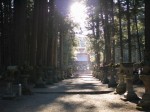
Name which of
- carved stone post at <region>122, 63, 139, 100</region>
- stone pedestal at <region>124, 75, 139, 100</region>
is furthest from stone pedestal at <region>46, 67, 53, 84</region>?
stone pedestal at <region>124, 75, 139, 100</region>

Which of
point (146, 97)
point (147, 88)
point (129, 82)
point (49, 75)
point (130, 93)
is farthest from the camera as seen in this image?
point (49, 75)

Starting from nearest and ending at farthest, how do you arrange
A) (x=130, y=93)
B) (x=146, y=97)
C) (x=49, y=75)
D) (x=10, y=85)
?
(x=146, y=97)
(x=130, y=93)
(x=10, y=85)
(x=49, y=75)

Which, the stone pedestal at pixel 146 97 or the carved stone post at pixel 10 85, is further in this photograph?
the carved stone post at pixel 10 85

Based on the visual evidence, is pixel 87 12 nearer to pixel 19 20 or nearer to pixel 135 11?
pixel 135 11

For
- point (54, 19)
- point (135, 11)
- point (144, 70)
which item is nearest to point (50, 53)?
point (54, 19)

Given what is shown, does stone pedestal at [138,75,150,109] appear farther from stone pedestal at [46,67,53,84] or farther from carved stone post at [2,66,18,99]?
stone pedestal at [46,67,53,84]

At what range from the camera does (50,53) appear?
44719mm

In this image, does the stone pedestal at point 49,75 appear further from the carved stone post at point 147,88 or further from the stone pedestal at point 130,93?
the carved stone post at point 147,88

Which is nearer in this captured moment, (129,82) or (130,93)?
(130,93)

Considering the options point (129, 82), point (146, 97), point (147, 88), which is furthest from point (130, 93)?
point (146, 97)

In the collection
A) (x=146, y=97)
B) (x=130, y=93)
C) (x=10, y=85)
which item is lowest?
(x=130, y=93)

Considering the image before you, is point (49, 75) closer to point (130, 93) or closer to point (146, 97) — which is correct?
point (130, 93)

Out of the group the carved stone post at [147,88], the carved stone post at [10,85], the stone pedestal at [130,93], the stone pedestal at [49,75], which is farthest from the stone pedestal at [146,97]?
the stone pedestal at [49,75]

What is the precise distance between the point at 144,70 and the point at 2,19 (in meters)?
27.4
